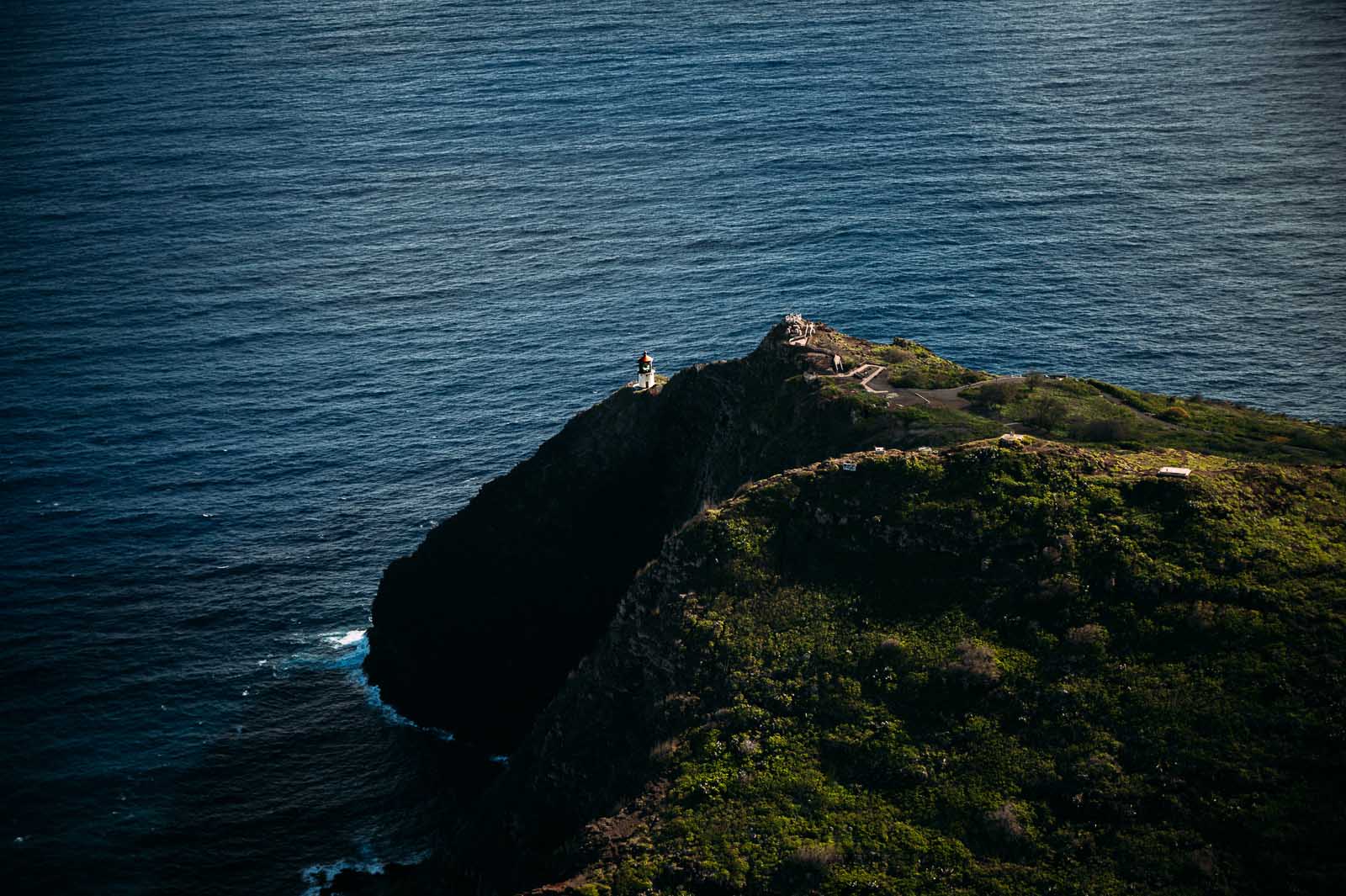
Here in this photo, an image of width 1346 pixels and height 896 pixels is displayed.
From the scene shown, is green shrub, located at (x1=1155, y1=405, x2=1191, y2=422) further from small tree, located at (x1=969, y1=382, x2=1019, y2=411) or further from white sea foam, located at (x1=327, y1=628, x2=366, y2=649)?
white sea foam, located at (x1=327, y1=628, x2=366, y2=649)

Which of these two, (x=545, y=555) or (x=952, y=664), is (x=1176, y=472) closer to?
(x=952, y=664)

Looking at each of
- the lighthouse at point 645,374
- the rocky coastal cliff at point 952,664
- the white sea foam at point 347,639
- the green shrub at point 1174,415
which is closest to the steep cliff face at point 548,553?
the lighthouse at point 645,374

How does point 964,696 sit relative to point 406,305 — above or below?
below

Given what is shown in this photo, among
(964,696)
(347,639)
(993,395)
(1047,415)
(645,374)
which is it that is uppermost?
(645,374)

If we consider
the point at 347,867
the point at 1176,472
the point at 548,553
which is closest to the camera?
the point at 1176,472

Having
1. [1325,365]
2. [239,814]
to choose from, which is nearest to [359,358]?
[239,814]

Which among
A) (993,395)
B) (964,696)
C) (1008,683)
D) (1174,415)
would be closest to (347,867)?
(964,696)
